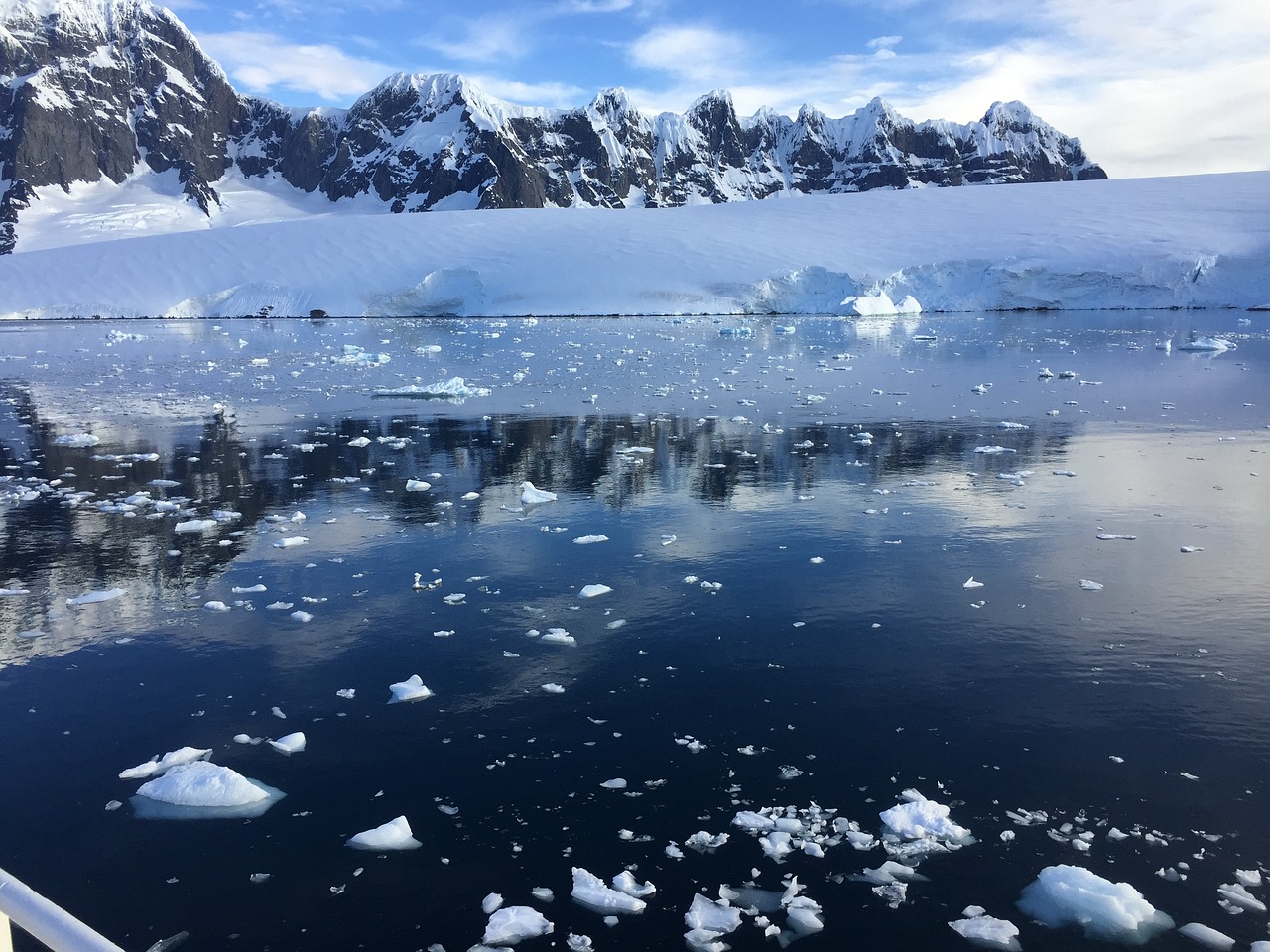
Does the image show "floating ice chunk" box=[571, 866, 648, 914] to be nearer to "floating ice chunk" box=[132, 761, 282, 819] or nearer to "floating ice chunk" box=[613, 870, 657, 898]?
"floating ice chunk" box=[613, 870, 657, 898]

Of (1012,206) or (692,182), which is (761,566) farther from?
(692,182)

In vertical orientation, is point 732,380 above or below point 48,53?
below

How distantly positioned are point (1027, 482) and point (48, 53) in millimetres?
165405

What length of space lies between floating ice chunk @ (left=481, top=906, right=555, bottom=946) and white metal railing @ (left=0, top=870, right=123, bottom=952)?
4.79 ft

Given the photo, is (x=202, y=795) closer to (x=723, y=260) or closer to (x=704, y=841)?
(x=704, y=841)

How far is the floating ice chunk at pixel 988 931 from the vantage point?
2623 millimetres

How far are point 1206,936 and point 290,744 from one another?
131 inches

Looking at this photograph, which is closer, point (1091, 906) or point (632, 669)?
point (1091, 906)

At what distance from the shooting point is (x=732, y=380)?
1669cm

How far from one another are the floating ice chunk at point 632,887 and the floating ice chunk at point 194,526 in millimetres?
5341

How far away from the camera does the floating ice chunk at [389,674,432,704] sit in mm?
4090

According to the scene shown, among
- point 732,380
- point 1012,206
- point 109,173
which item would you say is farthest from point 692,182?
point 732,380

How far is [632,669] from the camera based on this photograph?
4.36 meters

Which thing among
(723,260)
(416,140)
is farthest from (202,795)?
(416,140)
